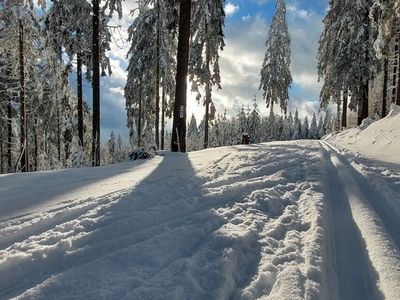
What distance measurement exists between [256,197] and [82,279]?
3.18 metres

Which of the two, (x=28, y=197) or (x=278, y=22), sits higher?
(x=278, y=22)

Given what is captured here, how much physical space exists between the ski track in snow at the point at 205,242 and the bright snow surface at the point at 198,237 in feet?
0.04

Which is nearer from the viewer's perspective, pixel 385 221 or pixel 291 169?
pixel 385 221

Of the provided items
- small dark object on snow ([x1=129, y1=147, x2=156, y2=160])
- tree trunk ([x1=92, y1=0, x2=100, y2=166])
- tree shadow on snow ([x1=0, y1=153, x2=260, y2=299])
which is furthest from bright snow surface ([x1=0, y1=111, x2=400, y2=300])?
tree trunk ([x1=92, y1=0, x2=100, y2=166])

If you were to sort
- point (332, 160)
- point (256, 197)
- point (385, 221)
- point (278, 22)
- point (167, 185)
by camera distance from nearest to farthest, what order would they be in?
1. point (385, 221)
2. point (256, 197)
3. point (167, 185)
4. point (332, 160)
5. point (278, 22)

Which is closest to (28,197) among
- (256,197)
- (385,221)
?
(256,197)

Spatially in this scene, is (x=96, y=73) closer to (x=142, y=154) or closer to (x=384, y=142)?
(x=142, y=154)

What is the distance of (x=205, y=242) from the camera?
13.2ft

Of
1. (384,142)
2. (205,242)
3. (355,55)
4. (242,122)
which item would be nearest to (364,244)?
(205,242)

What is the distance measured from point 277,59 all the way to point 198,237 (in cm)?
4160

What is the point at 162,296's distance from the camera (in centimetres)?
295

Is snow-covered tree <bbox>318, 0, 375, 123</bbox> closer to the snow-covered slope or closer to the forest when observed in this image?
the forest

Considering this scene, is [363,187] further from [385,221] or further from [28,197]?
[28,197]

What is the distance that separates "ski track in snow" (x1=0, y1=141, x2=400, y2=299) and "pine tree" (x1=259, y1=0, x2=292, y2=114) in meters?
38.0
